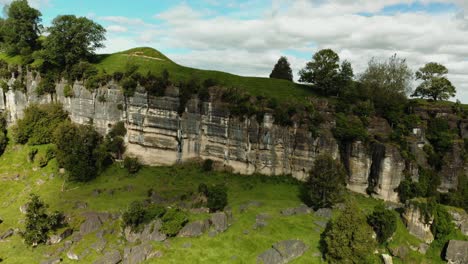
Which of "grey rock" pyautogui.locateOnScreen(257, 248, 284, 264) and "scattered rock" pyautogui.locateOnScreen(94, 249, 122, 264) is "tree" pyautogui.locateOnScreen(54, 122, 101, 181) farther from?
"grey rock" pyautogui.locateOnScreen(257, 248, 284, 264)

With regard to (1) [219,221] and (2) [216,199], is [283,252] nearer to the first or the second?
(1) [219,221]

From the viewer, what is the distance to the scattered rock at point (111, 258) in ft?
98.8

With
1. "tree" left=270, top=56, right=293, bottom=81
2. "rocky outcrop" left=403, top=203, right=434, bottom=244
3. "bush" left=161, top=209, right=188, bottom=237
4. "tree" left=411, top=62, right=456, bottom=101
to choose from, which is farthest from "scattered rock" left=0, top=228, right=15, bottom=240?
"tree" left=411, top=62, right=456, bottom=101

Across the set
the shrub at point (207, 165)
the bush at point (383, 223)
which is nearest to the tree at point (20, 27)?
the shrub at point (207, 165)

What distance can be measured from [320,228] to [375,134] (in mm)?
19344

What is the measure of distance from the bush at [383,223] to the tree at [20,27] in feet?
234

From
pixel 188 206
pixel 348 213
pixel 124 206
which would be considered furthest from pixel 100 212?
pixel 348 213

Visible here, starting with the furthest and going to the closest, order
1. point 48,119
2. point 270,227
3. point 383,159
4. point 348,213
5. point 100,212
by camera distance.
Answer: point 48,119 → point 383,159 → point 100,212 → point 270,227 → point 348,213

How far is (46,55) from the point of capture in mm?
57906

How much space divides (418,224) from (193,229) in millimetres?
25413

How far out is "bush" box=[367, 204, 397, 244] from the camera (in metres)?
32.1

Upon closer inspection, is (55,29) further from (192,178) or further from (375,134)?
(375,134)

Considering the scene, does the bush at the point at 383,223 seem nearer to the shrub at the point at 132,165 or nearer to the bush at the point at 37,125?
the shrub at the point at 132,165

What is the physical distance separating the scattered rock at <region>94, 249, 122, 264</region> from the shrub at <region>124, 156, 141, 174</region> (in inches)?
782
